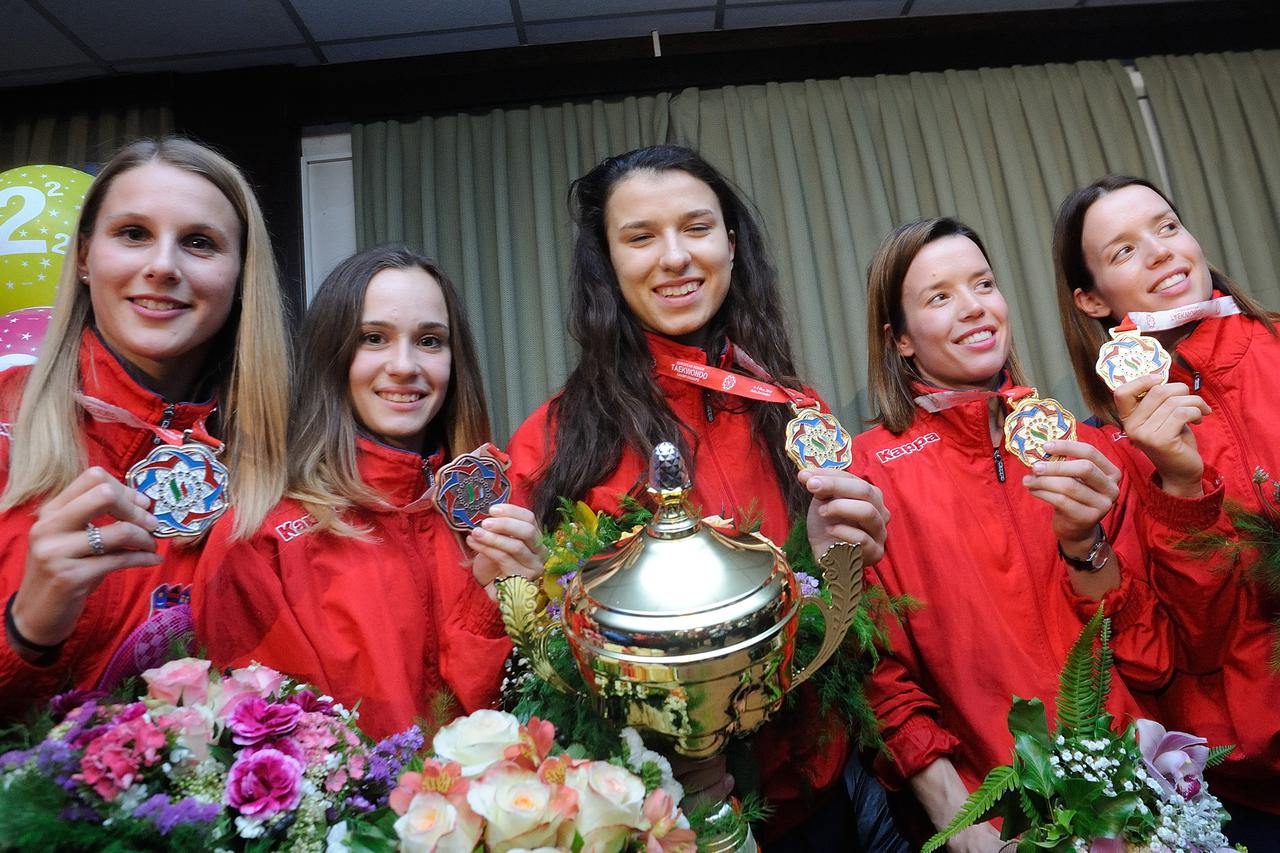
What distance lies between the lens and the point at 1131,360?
1.45m

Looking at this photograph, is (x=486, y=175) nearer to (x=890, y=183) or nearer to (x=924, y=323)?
(x=890, y=183)

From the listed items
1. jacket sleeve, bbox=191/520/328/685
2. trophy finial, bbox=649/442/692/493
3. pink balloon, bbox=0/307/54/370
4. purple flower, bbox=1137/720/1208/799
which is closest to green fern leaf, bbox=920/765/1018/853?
purple flower, bbox=1137/720/1208/799

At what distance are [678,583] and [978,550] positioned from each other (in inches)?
36.0

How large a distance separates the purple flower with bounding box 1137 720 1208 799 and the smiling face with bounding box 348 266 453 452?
138 centimetres

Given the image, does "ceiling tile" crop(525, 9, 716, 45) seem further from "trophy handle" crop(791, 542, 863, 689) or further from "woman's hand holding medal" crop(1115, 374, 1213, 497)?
"trophy handle" crop(791, 542, 863, 689)

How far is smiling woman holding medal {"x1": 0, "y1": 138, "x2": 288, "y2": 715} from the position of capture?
3.42 ft

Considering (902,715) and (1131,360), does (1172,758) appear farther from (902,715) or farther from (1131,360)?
(1131,360)

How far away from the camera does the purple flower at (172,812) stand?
823 millimetres

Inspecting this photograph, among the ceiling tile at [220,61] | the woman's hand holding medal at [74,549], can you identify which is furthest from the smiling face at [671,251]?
the ceiling tile at [220,61]

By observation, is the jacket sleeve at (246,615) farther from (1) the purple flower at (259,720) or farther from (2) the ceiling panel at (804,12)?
(2) the ceiling panel at (804,12)

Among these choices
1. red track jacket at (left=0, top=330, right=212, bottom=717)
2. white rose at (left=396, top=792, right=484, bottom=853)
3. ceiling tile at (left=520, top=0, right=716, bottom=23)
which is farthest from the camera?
ceiling tile at (left=520, top=0, right=716, bottom=23)

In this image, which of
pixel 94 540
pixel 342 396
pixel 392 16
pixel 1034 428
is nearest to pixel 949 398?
pixel 1034 428

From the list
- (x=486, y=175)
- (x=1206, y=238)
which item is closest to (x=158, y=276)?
(x=486, y=175)

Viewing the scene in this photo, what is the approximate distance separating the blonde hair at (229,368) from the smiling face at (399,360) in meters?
0.16
